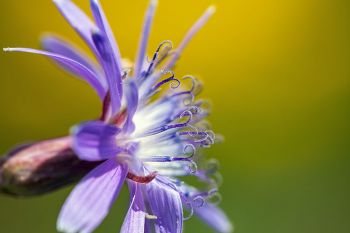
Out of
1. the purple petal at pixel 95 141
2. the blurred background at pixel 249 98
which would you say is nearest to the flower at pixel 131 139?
the purple petal at pixel 95 141

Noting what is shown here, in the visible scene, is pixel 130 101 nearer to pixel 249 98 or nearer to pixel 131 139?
pixel 131 139

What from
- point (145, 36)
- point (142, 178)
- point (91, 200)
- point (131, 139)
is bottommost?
point (91, 200)

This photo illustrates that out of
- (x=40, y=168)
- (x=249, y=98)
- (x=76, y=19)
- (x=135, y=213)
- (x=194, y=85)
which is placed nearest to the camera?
(x=40, y=168)

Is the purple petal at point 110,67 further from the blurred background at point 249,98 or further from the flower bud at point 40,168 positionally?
the blurred background at point 249,98

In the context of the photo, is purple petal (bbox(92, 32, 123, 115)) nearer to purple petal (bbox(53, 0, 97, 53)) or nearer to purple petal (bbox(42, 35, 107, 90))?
purple petal (bbox(53, 0, 97, 53))

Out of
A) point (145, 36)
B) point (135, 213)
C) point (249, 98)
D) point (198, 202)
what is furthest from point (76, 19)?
point (249, 98)

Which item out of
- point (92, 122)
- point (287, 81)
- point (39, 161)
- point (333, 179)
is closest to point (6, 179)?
point (39, 161)

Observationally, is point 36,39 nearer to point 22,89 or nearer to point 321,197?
point 22,89
